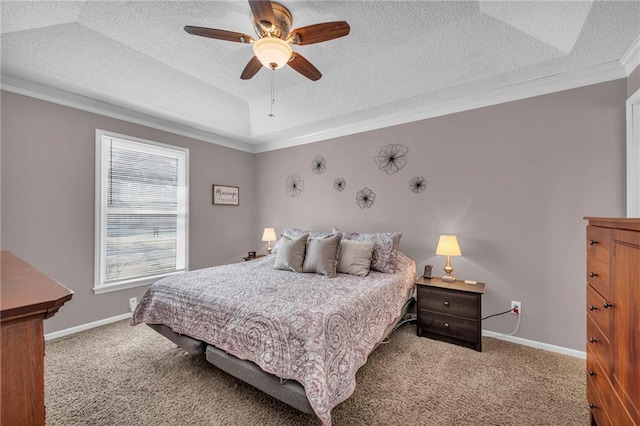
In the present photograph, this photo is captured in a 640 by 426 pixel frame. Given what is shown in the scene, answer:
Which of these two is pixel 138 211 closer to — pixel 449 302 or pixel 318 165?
pixel 318 165

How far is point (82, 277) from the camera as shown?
2.90m

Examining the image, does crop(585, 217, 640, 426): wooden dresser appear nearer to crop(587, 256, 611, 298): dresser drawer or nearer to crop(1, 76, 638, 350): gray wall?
crop(587, 256, 611, 298): dresser drawer

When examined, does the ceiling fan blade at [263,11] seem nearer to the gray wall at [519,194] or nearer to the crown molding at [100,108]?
the gray wall at [519,194]

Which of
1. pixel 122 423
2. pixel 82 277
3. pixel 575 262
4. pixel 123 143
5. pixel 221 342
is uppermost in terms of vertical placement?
pixel 123 143

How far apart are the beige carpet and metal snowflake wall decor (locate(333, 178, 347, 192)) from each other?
213 cm

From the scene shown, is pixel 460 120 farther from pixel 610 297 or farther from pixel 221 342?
pixel 221 342

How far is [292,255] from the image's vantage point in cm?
283

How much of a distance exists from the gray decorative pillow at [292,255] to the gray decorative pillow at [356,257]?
42 centimetres

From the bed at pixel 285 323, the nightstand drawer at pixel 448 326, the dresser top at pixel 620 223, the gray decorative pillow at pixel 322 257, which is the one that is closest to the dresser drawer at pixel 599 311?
the dresser top at pixel 620 223

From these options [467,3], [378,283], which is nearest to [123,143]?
[378,283]

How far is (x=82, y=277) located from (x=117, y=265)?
0.35m

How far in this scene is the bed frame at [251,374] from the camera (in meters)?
1.49

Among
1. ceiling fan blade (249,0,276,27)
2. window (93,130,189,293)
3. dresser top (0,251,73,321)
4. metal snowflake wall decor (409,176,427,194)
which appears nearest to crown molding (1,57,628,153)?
window (93,130,189,293)

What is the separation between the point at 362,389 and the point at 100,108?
3932 millimetres
